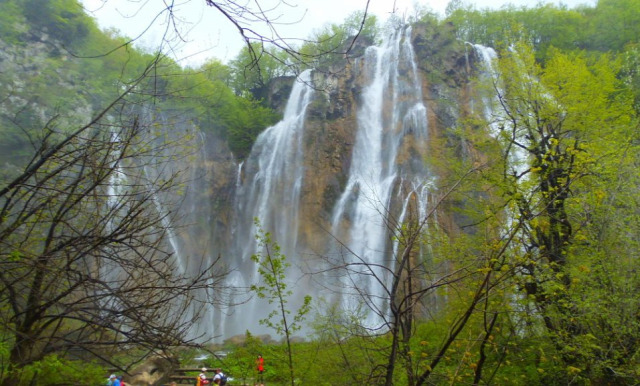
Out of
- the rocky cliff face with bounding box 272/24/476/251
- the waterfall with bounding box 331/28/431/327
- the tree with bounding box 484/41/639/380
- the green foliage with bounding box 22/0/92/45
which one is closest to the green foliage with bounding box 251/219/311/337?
the tree with bounding box 484/41/639/380

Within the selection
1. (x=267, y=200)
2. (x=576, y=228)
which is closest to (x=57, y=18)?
(x=267, y=200)

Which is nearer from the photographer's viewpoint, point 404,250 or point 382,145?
point 404,250

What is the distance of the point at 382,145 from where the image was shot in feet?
81.1

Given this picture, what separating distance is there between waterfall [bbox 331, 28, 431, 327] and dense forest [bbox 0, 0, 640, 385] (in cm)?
341

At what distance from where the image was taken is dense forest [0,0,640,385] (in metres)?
3.31

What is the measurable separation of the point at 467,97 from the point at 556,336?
21.3m

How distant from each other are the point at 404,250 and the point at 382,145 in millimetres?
21691

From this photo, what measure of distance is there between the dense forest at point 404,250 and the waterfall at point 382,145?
341cm

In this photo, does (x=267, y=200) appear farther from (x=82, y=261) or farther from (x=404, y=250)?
(x=404, y=250)

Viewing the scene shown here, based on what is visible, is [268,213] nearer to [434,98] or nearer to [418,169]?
[418,169]

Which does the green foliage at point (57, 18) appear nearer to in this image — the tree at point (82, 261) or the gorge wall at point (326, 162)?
the gorge wall at point (326, 162)

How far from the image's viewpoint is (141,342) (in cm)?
319

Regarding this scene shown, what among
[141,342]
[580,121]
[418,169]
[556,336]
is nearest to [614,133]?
[580,121]

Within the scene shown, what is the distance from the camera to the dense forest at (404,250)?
3.31 meters
